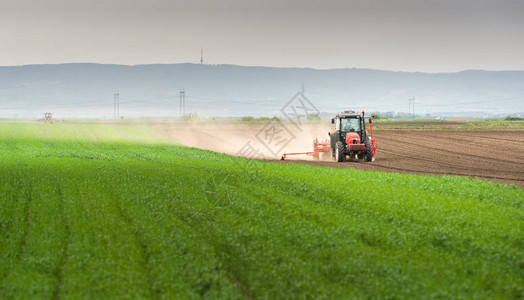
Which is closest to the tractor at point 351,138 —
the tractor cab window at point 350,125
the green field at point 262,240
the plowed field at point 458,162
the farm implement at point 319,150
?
the tractor cab window at point 350,125

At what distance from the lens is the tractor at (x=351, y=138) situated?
32.4 meters

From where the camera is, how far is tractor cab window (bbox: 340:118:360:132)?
109 ft

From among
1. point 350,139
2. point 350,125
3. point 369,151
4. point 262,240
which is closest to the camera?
point 262,240

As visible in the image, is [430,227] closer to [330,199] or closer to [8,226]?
[330,199]

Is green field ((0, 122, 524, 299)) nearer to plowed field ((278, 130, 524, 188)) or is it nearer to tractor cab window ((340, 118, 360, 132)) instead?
plowed field ((278, 130, 524, 188))

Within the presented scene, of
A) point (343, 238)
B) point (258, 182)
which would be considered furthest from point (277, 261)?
point (258, 182)

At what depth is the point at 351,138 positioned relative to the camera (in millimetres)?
32531

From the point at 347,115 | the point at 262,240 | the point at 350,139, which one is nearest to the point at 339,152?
the point at 350,139

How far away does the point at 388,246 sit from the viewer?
38.9ft

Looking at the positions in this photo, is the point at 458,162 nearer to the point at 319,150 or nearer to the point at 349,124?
the point at 349,124

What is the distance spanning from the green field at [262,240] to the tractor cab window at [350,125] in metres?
12.9

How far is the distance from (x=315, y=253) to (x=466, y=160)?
2690 cm

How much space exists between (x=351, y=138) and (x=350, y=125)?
1.24 meters

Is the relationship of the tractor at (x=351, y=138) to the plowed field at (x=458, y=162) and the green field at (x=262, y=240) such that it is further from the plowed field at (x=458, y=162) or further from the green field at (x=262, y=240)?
the green field at (x=262, y=240)
